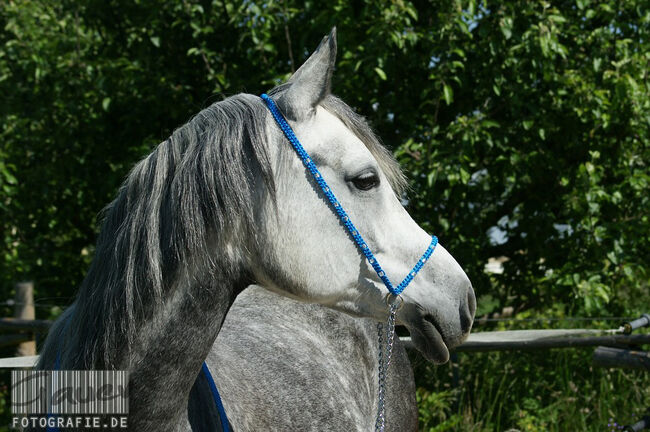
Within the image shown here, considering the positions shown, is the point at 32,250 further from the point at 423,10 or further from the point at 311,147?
the point at 311,147

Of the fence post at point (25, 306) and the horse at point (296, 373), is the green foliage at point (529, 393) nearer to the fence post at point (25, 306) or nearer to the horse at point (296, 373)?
the horse at point (296, 373)

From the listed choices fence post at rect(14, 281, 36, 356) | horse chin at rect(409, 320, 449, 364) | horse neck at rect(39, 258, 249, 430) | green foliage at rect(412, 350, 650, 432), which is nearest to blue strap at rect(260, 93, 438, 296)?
horse chin at rect(409, 320, 449, 364)

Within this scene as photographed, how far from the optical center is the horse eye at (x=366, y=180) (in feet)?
5.96

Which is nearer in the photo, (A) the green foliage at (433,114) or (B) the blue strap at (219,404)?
(B) the blue strap at (219,404)

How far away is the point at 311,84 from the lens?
1802 millimetres

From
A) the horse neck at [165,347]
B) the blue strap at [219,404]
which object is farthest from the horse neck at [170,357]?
the blue strap at [219,404]

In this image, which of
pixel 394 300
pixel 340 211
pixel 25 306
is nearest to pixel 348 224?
pixel 340 211

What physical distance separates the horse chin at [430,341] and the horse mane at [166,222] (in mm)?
542

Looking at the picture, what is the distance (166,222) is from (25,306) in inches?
141

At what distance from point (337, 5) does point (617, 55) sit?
1828mm

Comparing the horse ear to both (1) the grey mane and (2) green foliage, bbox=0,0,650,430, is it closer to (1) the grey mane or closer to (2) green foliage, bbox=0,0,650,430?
(1) the grey mane

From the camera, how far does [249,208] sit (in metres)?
1.73

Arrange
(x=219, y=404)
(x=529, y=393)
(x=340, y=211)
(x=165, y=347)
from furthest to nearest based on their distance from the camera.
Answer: (x=529, y=393) < (x=219, y=404) < (x=340, y=211) < (x=165, y=347)

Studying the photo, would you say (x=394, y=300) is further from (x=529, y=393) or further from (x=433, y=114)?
(x=529, y=393)
